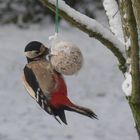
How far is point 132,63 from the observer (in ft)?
4.17

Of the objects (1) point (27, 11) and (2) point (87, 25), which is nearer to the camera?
(2) point (87, 25)

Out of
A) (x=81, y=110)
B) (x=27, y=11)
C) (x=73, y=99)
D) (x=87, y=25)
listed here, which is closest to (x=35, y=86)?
(x=81, y=110)

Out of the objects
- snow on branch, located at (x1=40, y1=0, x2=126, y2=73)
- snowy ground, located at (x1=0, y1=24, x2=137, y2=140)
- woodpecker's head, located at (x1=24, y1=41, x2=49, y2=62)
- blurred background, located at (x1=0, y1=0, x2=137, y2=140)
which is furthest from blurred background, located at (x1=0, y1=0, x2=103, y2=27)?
woodpecker's head, located at (x1=24, y1=41, x2=49, y2=62)

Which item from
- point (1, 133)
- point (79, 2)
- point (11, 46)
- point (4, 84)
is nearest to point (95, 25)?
point (1, 133)

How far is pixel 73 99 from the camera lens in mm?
4188

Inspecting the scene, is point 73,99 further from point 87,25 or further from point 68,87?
point 87,25

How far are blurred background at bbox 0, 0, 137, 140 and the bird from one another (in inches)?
61.8

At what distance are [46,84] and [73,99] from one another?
9.70 ft

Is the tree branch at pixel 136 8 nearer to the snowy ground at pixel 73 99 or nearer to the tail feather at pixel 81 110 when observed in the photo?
the tail feather at pixel 81 110

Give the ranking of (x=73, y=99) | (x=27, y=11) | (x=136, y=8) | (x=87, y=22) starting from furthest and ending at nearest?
(x=27, y=11), (x=73, y=99), (x=87, y=22), (x=136, y=8)

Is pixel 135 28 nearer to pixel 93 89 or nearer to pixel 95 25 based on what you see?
pixel 95 25

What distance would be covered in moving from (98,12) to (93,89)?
5.30 ft

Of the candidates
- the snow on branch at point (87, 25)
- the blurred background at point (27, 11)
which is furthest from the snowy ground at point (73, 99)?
the snow on branch at point (87, 25)

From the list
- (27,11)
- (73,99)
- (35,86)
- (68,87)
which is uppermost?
(27,11)
